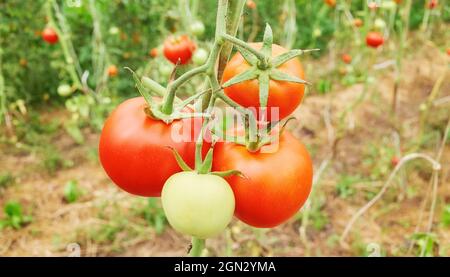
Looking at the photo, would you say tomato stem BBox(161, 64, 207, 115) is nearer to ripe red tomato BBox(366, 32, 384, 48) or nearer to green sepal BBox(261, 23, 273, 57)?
green sepal BBox(261, 23, 273, 57)

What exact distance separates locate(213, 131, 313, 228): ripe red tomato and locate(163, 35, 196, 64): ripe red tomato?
1.15 meters

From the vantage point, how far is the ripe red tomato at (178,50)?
5.59 feet

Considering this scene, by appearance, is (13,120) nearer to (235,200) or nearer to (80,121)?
(80,121)

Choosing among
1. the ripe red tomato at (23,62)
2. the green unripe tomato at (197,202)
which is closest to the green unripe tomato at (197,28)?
the green unripe tomato at (197,202)

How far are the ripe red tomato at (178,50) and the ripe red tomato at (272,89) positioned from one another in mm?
1139

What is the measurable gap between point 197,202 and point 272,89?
0.50 ft

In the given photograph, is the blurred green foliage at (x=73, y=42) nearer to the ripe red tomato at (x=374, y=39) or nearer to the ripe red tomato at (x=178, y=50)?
the ripe red tomato at (x=374, y=39)

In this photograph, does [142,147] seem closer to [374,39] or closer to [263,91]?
[263,91]

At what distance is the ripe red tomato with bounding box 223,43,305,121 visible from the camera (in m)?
0.55

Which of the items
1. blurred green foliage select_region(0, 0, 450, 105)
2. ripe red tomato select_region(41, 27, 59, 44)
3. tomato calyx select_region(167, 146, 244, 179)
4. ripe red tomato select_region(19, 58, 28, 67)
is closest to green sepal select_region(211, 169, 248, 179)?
tomato calyx select_region(167, 146, 244, 179)

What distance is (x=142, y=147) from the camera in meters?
0.57

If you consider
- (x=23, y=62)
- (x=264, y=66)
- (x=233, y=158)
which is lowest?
(x=23, y=62)

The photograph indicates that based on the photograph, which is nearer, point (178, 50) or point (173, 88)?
point (173, 88)

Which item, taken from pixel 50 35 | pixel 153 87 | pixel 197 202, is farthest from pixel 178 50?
pixel 197 202
